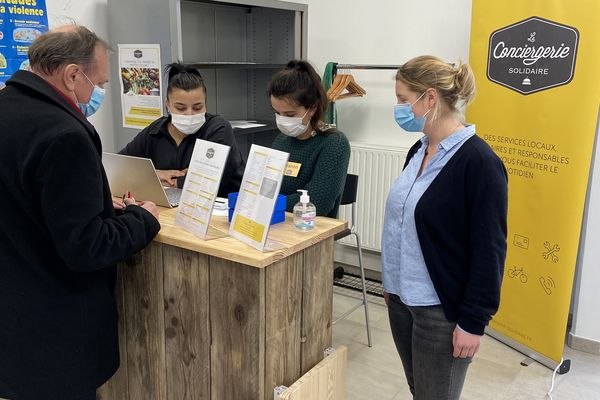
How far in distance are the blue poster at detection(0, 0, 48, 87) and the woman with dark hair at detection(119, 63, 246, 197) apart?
0.84 metres

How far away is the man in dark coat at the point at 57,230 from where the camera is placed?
127cm

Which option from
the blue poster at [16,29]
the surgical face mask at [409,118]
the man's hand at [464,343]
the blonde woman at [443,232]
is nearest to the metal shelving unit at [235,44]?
the blue poster at [16,29]

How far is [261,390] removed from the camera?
150 cm

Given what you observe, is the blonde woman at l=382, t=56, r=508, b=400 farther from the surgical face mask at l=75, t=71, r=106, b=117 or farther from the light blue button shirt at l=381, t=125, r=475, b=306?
the surgical face mask at l=75, t=71, r=106, b=117

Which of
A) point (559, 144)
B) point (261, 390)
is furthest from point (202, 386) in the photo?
point (559, 144)

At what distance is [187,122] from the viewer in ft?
7.31

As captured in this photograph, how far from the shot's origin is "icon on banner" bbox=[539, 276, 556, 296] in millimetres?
2721

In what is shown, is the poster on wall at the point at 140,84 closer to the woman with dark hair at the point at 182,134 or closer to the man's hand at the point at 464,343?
the woman with dark hair at the point at 182,134

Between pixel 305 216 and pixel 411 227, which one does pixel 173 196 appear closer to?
pixel 305 216

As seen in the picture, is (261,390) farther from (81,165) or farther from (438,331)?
(81,165)

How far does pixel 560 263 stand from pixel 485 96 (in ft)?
3.11

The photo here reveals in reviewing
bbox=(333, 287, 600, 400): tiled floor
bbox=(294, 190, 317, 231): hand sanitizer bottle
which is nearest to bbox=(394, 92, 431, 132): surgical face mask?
bbox=(294, 190, 317, 231): hand sanitizer bottle

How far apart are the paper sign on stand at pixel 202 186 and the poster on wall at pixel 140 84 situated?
1.38 m

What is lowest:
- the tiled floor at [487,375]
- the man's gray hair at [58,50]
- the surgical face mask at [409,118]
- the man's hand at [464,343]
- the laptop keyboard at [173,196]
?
the tiled floor at [487,375]
